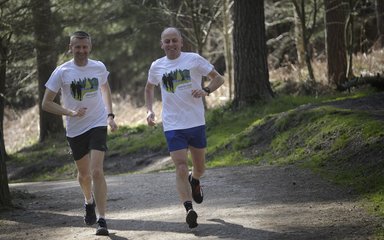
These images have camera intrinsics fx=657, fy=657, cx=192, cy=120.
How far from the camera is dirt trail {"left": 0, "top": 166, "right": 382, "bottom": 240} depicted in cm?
645

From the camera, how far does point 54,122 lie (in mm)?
25391

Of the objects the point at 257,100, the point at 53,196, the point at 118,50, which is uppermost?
the point at 118,50

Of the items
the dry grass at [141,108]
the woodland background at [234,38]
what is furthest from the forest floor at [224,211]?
the dry grass at [141,108]

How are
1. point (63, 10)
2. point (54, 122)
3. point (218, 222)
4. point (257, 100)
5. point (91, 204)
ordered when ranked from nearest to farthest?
1. point (218, 222)
2. point (91, 204)
3. point (257, 100)
4. point (63, 10)
5. point (54, 122)

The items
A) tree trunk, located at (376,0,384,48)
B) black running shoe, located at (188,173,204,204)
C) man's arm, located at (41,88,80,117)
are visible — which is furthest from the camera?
tree trunk, located at (376,0,384,48)

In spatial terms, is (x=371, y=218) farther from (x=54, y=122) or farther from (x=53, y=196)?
(x=54, y=122)

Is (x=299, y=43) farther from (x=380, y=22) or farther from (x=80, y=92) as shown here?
(x=80, y=92)

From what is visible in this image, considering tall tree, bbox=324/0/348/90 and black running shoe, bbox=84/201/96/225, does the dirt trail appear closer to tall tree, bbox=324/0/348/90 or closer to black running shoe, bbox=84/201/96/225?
black running shoe, bbox=84/201/96/225

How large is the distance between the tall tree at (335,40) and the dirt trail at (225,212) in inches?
393

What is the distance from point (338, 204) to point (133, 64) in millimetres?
34291

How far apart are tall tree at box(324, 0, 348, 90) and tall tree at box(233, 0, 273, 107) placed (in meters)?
4.03

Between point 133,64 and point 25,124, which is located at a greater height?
point 133,64

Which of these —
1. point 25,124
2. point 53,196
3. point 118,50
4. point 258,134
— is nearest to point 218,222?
point 53,196

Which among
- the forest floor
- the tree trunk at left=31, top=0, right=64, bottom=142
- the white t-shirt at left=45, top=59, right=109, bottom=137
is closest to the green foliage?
the tree trunk at left=31, top=0, right=64, bottom=142
